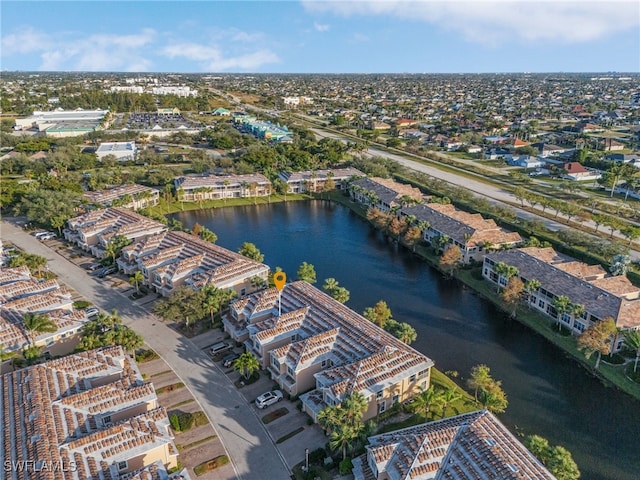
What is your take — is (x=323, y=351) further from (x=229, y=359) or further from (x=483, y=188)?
(x=483, y=188)

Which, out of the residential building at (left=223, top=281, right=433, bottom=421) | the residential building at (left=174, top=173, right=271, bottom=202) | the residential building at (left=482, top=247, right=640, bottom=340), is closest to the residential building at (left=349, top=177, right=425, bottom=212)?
the residential building at (left=174, top=173, right=271, bottom=202)

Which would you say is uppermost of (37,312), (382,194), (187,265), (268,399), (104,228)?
(382,194)

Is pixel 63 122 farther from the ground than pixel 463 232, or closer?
farther from the ground

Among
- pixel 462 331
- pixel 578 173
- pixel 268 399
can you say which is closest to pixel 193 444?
pixel 268 399

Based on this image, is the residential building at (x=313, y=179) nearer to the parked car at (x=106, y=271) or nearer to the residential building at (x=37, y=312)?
the parked car at (x=106, y=271)

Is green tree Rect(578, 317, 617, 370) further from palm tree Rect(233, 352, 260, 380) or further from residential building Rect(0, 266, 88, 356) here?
residential building Rect(0, 266, 88, 356)

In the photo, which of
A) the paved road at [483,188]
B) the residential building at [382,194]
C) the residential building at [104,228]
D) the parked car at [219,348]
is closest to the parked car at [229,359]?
the parked car at [219,348]
